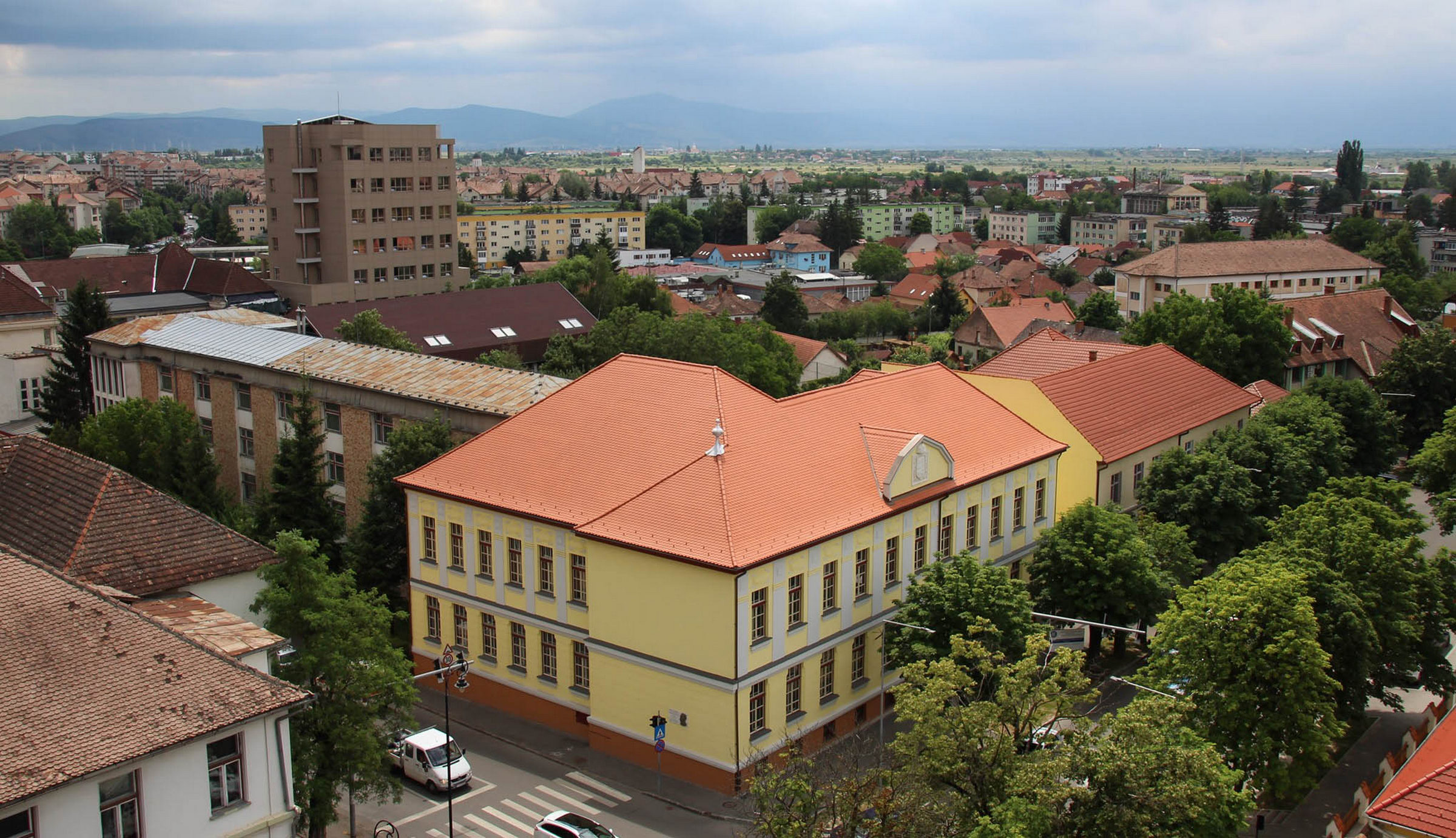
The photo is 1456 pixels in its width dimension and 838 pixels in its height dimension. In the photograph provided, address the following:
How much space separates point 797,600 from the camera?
30.7 meters

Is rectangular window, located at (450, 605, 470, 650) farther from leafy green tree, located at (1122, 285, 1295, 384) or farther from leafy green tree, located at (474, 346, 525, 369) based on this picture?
leafy green tree, located at (1122, 285, 1295, 384)

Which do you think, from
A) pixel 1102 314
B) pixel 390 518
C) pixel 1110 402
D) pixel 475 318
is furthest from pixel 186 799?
pixel 1102 314

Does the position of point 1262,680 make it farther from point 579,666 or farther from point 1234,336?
point 1234,336

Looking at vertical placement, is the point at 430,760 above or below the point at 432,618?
below

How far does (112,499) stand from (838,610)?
58.8 ft

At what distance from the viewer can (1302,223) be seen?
194875 mm

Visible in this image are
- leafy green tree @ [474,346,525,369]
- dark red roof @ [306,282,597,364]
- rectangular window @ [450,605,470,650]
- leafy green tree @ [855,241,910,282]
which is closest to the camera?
rectangular window @ [450,605,470,650]

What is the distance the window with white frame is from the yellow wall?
29.3 meters

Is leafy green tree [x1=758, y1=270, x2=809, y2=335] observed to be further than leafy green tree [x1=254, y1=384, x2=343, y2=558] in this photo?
Yes

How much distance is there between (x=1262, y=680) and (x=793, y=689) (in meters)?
11.1

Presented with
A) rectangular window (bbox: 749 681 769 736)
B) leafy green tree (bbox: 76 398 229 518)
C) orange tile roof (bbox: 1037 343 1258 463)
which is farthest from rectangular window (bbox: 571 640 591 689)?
orange tile roof (bbox: 1037 343 1258 463)

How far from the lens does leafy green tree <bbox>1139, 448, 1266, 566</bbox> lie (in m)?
41.4

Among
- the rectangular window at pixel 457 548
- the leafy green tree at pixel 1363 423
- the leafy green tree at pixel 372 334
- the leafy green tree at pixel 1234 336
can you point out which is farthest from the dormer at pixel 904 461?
the leafy green tree at pixel 1234 336

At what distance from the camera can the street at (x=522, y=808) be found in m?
28.0
